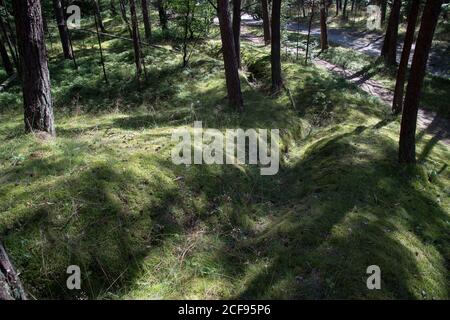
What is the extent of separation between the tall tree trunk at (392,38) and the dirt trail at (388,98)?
2.30m

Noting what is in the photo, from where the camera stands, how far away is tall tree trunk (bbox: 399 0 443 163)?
849 centimetres

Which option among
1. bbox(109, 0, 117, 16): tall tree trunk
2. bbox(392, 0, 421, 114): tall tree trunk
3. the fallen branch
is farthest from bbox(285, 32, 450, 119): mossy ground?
bbox(109, 0, 117, 16): tall tree trunk

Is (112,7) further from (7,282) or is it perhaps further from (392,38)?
(7,282)

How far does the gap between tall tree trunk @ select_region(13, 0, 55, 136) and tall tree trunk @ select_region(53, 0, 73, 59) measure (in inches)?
564

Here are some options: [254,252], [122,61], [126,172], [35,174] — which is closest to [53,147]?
[35,174]

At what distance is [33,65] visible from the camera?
796cm

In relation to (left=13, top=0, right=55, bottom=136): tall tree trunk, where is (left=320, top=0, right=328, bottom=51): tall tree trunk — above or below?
below

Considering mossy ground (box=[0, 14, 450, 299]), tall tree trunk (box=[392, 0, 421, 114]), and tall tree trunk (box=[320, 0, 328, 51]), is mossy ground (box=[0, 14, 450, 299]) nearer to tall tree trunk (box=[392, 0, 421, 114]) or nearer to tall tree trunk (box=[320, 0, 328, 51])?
tall tree trunk (box=[392, 0, 421, 114])

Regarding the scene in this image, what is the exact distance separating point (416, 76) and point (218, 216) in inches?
234

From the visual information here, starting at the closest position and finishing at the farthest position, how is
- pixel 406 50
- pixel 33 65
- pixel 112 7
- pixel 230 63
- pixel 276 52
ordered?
pixel 33 65 → pixel 406 50 → pixel 230 63 → pixel 276 52 → pixel 112 7

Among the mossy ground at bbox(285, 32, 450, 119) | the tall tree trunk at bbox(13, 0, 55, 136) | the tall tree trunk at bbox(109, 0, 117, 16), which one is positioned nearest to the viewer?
the tall tree trunk at bbox(13, 0, 55, 136)

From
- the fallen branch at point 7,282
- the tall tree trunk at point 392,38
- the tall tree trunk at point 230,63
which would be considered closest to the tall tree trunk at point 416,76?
the tall tree trunk at point 230,63

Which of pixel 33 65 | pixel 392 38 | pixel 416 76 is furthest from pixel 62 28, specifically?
pixel 416 76

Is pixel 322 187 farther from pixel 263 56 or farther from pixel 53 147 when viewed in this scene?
pixel 263 56
